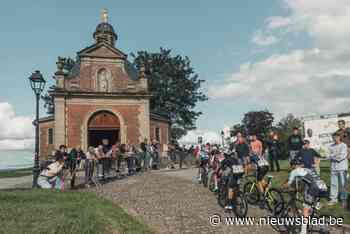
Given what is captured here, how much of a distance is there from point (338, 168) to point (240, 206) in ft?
10.2

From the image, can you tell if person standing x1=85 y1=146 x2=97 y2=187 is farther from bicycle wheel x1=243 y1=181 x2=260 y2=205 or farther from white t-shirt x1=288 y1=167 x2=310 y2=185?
white t-shirt x1=288 y1=167 x2=310 y2=185

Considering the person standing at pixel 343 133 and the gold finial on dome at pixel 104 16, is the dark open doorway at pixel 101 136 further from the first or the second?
the person standing at pixel 343 133

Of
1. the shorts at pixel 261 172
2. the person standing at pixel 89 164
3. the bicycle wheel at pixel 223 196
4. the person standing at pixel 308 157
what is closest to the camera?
the person standing at pixel 308 157

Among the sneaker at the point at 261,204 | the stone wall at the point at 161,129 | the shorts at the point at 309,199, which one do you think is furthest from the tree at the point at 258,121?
the shorts at the point at 309,199

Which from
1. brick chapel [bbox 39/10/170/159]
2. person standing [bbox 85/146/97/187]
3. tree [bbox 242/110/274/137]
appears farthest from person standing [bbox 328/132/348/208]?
tree [bbox 242/110/274/137]

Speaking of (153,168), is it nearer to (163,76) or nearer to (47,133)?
(47,133)

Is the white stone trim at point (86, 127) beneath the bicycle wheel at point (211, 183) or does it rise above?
above

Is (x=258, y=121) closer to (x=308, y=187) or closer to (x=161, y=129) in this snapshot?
(x=161, y=129)

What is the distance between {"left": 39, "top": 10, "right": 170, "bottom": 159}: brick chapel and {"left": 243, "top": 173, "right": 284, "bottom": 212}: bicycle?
1687cm

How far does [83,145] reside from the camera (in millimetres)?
24484

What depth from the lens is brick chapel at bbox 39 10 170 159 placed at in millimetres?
24391

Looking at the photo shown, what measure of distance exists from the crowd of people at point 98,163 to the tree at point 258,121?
39.3m

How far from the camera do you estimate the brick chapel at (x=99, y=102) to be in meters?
24.4

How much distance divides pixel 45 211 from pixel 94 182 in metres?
6.05
